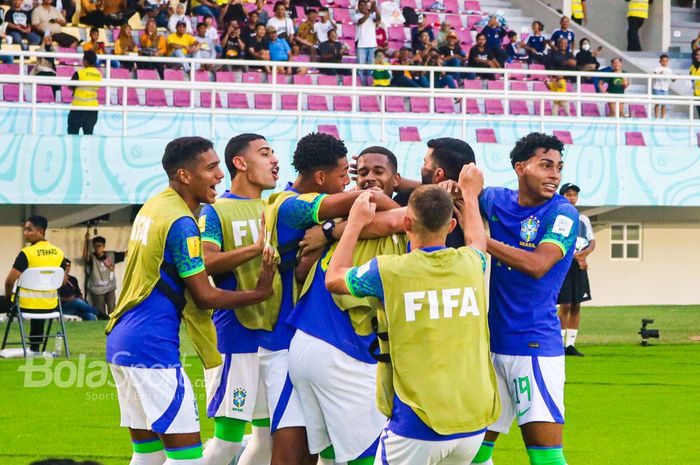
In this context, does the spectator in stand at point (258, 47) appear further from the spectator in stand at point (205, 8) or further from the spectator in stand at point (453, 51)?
the spectator in stand at point (453, 51)

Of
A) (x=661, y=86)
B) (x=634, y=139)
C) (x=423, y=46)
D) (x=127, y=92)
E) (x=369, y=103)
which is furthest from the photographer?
(x=661, y=86)

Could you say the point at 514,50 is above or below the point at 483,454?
above

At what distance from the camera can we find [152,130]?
2039 cm

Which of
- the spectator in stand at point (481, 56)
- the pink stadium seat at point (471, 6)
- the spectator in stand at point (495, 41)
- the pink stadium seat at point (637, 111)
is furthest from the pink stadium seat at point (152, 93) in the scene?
the pink stadium seat at point (637, 111)

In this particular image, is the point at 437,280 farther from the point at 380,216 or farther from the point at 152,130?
the point at 152,130

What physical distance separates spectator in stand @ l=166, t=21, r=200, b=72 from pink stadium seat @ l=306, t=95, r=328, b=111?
7.72 feet

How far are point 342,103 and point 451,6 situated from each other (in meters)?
6.42

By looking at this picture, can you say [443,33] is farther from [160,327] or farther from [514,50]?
[160,327]

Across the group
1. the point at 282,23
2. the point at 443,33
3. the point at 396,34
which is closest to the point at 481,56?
the point at 443,33

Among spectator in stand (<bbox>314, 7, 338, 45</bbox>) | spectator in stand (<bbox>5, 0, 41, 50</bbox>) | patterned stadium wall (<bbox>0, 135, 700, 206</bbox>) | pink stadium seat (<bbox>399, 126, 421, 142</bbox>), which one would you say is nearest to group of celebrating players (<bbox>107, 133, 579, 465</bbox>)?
patterned stadium wall (<bbox>0, 135, 700, 206</bbox>)

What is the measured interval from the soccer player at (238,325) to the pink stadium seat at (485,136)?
1569cm

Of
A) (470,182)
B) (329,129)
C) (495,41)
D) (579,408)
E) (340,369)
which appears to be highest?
(495,41)

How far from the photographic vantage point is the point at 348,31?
26.8m

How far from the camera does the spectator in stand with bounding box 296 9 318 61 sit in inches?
973
